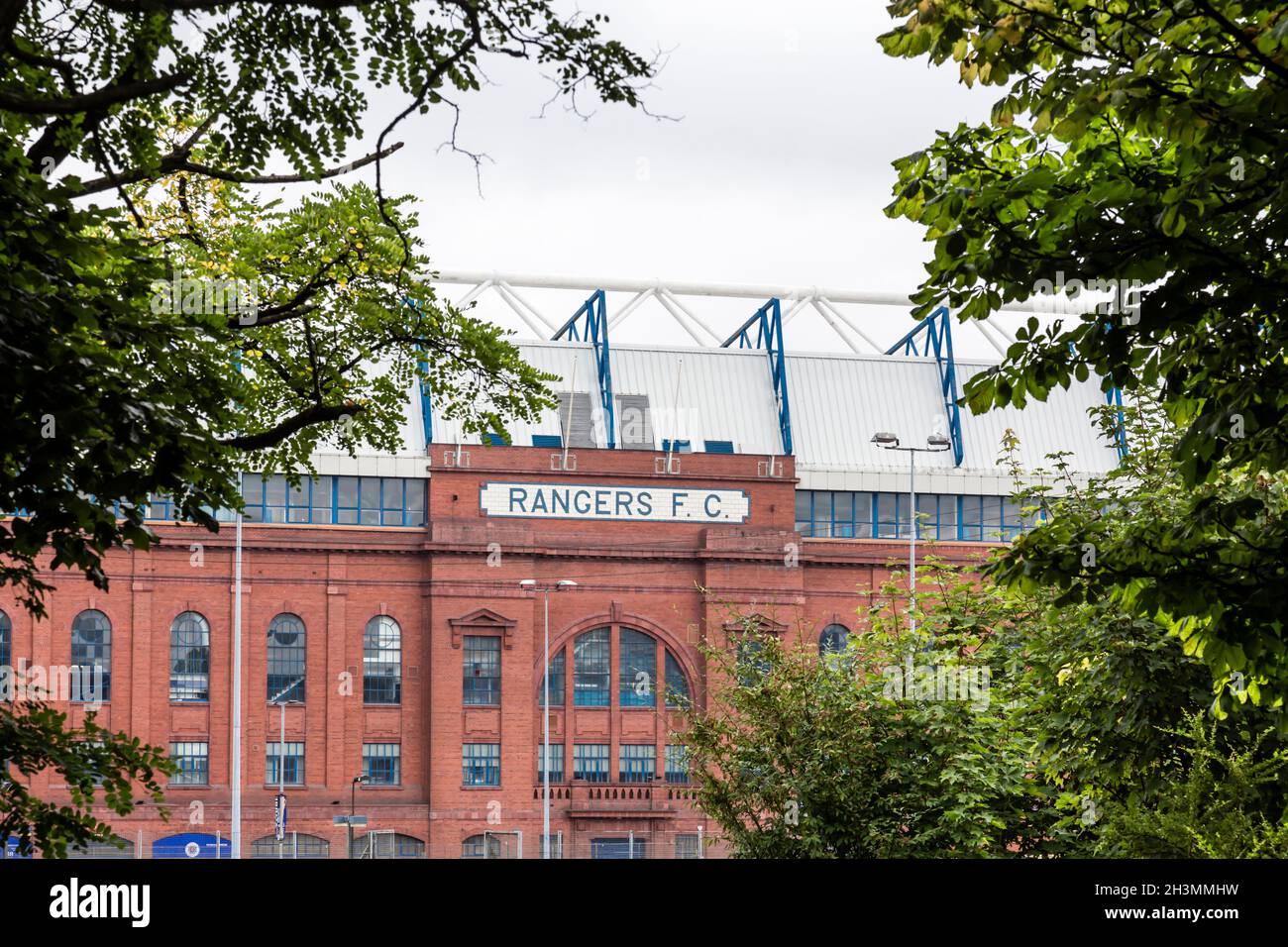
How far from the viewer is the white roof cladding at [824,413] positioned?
66.6 meters

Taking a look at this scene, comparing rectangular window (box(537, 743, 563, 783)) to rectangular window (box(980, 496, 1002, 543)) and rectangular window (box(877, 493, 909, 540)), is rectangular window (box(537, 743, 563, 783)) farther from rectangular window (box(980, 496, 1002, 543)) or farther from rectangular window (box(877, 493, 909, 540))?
rectangular window (box(980, 496, 1002, 543))

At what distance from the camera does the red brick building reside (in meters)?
59.2

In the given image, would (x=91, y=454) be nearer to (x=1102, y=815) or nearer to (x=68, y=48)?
(x=68, y=48)

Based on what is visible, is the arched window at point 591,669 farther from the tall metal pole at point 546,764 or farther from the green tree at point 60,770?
the green tree at point 60,770

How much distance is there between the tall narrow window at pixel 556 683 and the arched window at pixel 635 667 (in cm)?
218

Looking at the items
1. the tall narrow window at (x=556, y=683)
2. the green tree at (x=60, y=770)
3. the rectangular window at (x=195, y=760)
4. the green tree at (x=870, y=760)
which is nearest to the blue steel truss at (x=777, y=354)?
the tall narrow window at (x=556, y=683)

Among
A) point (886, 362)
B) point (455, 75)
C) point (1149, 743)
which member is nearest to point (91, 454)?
point (455, 75)

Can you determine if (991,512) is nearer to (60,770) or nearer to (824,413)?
(824,413)

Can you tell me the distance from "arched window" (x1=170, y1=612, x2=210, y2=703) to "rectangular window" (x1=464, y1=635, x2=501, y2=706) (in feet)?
30.8

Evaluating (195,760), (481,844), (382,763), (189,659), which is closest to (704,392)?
(382,763)

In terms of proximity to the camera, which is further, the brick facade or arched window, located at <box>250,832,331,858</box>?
the brick facade

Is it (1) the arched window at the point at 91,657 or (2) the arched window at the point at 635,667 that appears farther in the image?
(2) the arched window at the point at 635,667

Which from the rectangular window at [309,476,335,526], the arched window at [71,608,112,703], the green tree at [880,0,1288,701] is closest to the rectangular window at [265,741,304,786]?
the arched window at [71,608,112,703]

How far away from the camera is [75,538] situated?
31.6ft
